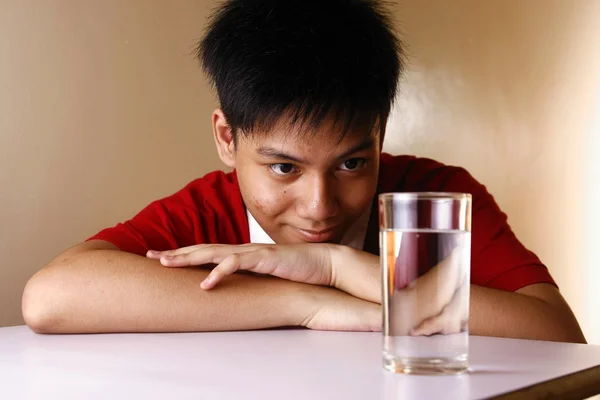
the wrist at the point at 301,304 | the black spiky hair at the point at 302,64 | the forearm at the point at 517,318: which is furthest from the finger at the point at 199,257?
the forearm at the point at 517,318

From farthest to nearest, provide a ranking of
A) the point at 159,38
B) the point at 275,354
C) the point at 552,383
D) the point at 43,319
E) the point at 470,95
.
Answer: the point at 470,95
the point at 159,38
the point at 43,319
the point at 275,354
the point at 552,383

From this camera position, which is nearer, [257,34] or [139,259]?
[139,259]

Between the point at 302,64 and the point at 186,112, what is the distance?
1.16 m

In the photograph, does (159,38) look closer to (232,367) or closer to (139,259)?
(139,259)

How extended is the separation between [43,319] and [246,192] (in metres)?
0.42

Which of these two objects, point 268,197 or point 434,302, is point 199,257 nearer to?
point 268,197

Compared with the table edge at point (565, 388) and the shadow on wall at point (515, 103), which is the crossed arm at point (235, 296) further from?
the shadow on wall at point (515, 103)

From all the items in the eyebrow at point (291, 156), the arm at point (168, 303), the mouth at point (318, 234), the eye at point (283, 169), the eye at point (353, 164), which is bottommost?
the arm at point (168, 303)

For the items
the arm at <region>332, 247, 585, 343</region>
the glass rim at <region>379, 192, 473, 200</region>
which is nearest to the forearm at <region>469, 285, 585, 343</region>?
the arm at <region>332, 247, 585, 343</region>

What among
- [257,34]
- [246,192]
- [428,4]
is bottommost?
[246,192]

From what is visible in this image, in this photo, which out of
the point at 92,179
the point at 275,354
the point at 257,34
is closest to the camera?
the point at 275,354

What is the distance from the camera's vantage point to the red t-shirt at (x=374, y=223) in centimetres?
128

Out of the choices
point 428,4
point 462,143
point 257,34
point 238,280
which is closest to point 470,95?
point 462,143

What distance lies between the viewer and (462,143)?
2.93 metres
